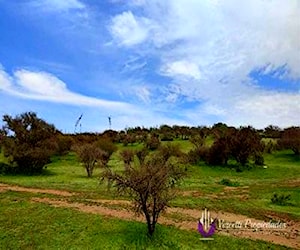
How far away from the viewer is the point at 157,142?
6919 cm

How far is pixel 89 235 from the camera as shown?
21766 millimetres

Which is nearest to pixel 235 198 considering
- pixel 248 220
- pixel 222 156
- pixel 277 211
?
pixel 277 211

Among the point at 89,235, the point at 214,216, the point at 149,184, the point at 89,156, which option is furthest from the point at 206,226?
the point at 89,156

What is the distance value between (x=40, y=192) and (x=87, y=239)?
12861 millimetres

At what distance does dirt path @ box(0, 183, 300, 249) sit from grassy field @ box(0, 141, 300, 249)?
103 cm

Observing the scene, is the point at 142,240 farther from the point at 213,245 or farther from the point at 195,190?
the point at 195,190

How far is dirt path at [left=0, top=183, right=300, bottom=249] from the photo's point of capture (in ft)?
74.8

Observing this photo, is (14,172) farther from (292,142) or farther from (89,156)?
(292,142)

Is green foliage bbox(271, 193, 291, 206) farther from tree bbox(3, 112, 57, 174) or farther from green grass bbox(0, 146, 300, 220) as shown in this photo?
tree bbox(3, 112, 57, 174)

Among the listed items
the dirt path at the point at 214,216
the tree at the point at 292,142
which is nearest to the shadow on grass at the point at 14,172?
the dirt path at the point at 214,216

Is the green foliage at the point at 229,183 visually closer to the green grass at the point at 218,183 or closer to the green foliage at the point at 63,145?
the green grass at the point at 218,183

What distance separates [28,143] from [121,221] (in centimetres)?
2985

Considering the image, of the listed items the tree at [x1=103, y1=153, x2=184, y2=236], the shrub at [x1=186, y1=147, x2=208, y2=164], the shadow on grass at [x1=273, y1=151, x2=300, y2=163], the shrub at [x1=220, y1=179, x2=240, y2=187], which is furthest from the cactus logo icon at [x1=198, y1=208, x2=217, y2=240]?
the shadow on grass at [x1=273, y1=151, x2=300, y2=163]

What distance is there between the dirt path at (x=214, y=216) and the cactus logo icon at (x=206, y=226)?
0.36 metres
